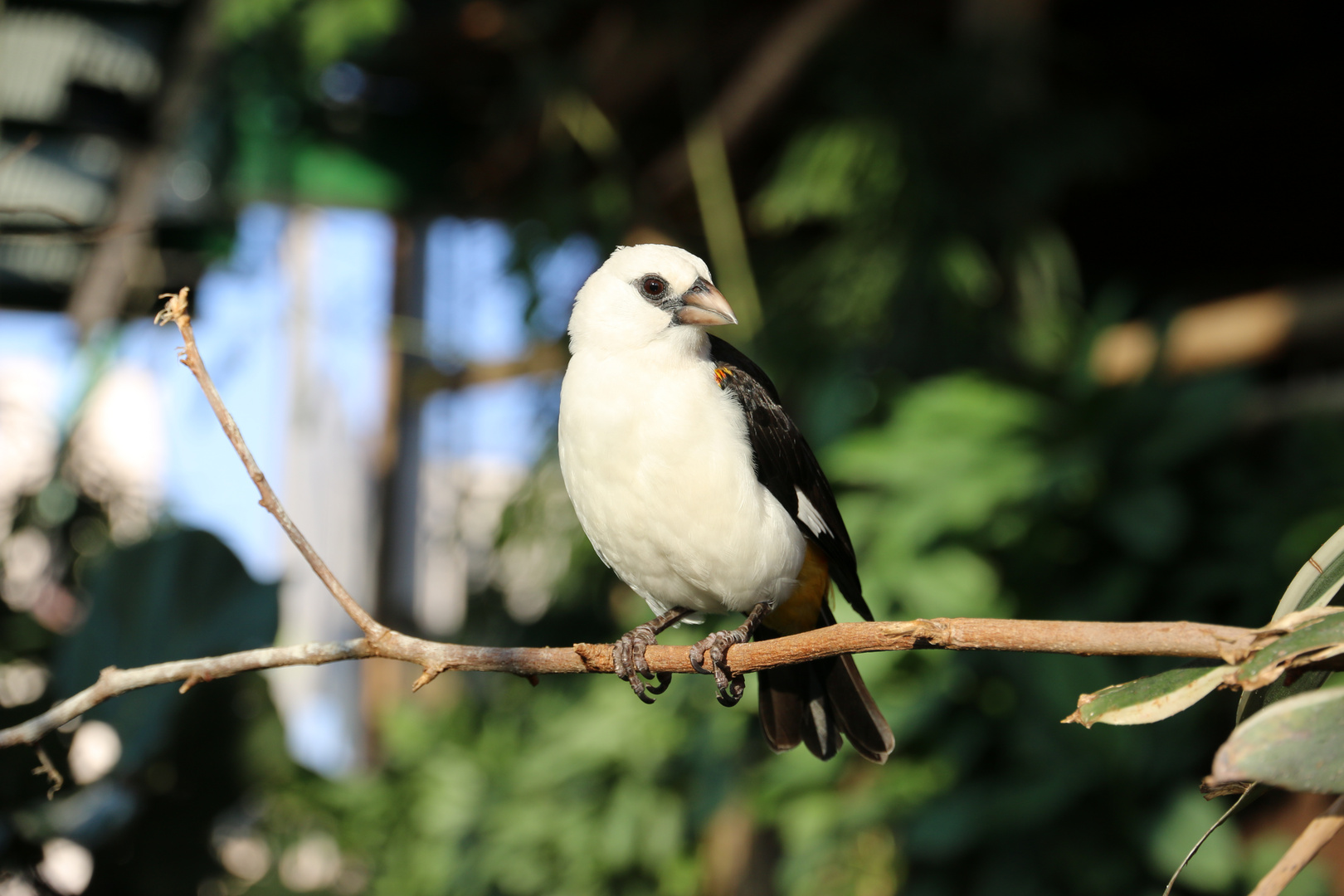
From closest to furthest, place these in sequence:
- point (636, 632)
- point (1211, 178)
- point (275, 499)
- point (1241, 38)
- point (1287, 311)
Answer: point (275, 499) < point (636, 632) < point (1287, 311) < point (1241, 38) < point (1211, 178)

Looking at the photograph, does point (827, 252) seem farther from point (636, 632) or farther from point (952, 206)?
point (636, 632)

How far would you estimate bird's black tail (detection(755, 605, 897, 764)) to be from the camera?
5.87ft

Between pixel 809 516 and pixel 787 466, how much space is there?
97 mm

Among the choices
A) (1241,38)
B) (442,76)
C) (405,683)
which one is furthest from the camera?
(405,683)

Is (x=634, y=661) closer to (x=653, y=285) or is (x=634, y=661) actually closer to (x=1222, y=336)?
(x=653, y=285)

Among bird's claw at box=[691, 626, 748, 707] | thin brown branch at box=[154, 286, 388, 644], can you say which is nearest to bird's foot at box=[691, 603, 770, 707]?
bird's claw at box=[691, 626, 748, 707]

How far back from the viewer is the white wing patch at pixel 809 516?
1.74 metres

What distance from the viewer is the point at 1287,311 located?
3426mm

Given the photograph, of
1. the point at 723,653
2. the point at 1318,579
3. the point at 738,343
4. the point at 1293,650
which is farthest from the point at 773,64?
the point at 1293,650

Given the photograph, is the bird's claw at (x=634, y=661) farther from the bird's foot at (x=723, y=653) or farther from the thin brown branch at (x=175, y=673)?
the thin brown branch at (x=175, y=673)

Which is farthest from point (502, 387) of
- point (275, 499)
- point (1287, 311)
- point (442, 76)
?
point (275, 499)

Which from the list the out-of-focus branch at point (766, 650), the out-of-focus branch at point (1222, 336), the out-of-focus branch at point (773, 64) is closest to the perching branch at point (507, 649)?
the out-of-focus branch at point (766, 650)

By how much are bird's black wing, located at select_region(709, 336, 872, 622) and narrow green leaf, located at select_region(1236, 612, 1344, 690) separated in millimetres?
859

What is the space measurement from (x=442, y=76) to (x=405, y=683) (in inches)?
138
